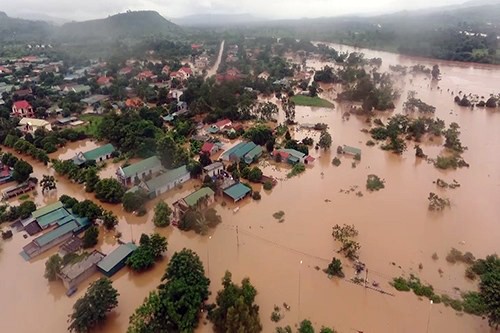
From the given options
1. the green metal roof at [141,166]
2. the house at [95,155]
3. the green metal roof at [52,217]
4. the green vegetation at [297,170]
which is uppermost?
the green metal roof at [141,166]

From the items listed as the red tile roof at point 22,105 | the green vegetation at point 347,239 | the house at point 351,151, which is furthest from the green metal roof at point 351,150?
the red tile roof at point 22,105

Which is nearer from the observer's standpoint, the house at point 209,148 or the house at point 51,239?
the house at point 51,239

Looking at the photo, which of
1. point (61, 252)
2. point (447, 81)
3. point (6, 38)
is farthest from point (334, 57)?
point (6, 38)

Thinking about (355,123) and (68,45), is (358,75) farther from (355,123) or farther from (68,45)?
(68,45)

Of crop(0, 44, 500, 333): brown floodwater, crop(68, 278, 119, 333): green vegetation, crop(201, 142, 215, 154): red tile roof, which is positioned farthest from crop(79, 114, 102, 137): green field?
crop(68, 278, 119, 333): green vegetation

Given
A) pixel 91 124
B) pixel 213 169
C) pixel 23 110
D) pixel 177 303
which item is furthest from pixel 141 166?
pixel 23 110

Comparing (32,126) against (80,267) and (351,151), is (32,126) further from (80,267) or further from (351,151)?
(351,151)

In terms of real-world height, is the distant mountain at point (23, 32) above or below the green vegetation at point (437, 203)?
below

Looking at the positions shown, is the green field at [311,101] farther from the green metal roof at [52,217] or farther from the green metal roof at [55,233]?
the green metal roof at [55,233]
